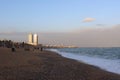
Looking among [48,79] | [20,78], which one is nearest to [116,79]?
[48,79]

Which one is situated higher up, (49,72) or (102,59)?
(49,72)

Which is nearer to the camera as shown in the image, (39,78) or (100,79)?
(39,78)

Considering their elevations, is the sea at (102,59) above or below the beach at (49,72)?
below

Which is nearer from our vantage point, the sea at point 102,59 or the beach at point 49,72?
the beach at point 49,72

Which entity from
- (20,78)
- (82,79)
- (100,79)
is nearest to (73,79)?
(82,79)

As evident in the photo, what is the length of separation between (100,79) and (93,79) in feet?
1.53

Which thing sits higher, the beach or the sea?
the beach

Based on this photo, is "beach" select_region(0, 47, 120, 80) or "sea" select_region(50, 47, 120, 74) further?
"sea" select_region(50, 47, 120, 74)

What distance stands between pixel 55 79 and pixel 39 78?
2.65ft

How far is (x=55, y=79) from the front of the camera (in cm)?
1388

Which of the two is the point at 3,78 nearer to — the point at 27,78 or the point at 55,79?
the point at 27,78

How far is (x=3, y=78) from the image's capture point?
13461mm

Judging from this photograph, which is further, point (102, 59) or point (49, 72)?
point (102, 59)

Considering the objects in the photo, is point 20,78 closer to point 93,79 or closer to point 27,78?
point 27,78
